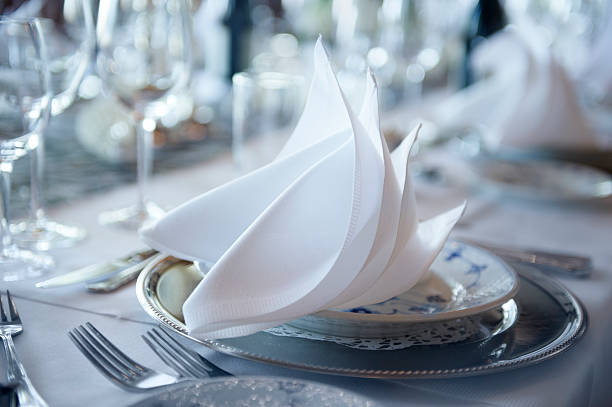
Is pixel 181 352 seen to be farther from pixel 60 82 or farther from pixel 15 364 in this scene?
pixel 60 82

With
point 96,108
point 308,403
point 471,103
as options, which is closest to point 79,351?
→ point 308,403

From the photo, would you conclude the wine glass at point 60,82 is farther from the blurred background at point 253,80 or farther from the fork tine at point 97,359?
the fork tine at point 97,359

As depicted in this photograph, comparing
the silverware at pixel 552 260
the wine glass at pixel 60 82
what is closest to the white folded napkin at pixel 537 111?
the silverware at pixel 552 260

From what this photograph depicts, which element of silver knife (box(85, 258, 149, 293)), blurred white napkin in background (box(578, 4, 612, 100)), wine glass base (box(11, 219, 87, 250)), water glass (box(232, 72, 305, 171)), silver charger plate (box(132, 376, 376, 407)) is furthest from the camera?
blurred white napkin in background (box(578, 4, 612, 100))

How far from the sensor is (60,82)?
83 cm

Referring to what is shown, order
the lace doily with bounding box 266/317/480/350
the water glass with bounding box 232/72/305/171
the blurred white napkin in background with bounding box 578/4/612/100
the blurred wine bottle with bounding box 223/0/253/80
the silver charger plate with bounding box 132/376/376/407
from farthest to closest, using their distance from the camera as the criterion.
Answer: the blurred white napkin in background with bounding box 578/4/612/100 < the blurred wine bottle with bounding box 223/0/253/80 < the water glass with bounding box 232/72/305/171 < the lace doily with bounding box 266/317/480/350 < the silver charger plate with bounding box 132/376/376/407

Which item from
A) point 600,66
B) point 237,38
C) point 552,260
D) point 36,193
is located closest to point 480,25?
point 600,66

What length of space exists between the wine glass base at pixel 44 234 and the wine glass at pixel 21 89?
0.38 feet

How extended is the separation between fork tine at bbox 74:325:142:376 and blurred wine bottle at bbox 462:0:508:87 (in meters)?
2.02

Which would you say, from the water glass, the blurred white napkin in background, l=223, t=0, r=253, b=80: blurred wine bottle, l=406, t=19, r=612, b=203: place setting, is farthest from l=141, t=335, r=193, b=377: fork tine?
the blurred white napkin in background

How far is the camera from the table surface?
48cm

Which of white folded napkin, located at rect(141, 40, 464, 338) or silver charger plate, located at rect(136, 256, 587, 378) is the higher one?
white folded napkin, located at rect(141, 40, 464, 338)

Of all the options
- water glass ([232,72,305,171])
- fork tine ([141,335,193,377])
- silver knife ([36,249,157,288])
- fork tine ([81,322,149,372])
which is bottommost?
silver knife ([36,249,157,288])

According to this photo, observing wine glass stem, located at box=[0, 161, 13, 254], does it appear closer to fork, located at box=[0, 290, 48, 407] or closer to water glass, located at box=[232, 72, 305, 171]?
fork, located at box=[0, 290, 48, 407]
